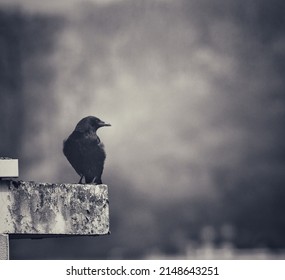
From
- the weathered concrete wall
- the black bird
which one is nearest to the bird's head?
the black bird

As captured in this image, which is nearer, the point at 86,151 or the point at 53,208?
the point at 53,208

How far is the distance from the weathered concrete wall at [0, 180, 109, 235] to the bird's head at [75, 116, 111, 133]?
175 cm

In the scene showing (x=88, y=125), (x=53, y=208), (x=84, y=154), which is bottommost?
(x=53, y=208)

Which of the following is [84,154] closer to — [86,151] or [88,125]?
[86,151]

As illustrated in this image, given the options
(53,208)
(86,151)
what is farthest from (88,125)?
(53,208)

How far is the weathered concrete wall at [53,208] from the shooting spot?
4773mm

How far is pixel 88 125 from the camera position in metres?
6.97

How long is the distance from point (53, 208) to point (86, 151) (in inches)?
72.3

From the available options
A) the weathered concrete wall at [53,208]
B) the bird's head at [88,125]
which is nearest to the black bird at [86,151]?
the bird's head at [88,125]

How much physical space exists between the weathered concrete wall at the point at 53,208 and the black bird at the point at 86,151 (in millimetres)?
1329

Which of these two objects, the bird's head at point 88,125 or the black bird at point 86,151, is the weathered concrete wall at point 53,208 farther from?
the bird's head at point 88,125
